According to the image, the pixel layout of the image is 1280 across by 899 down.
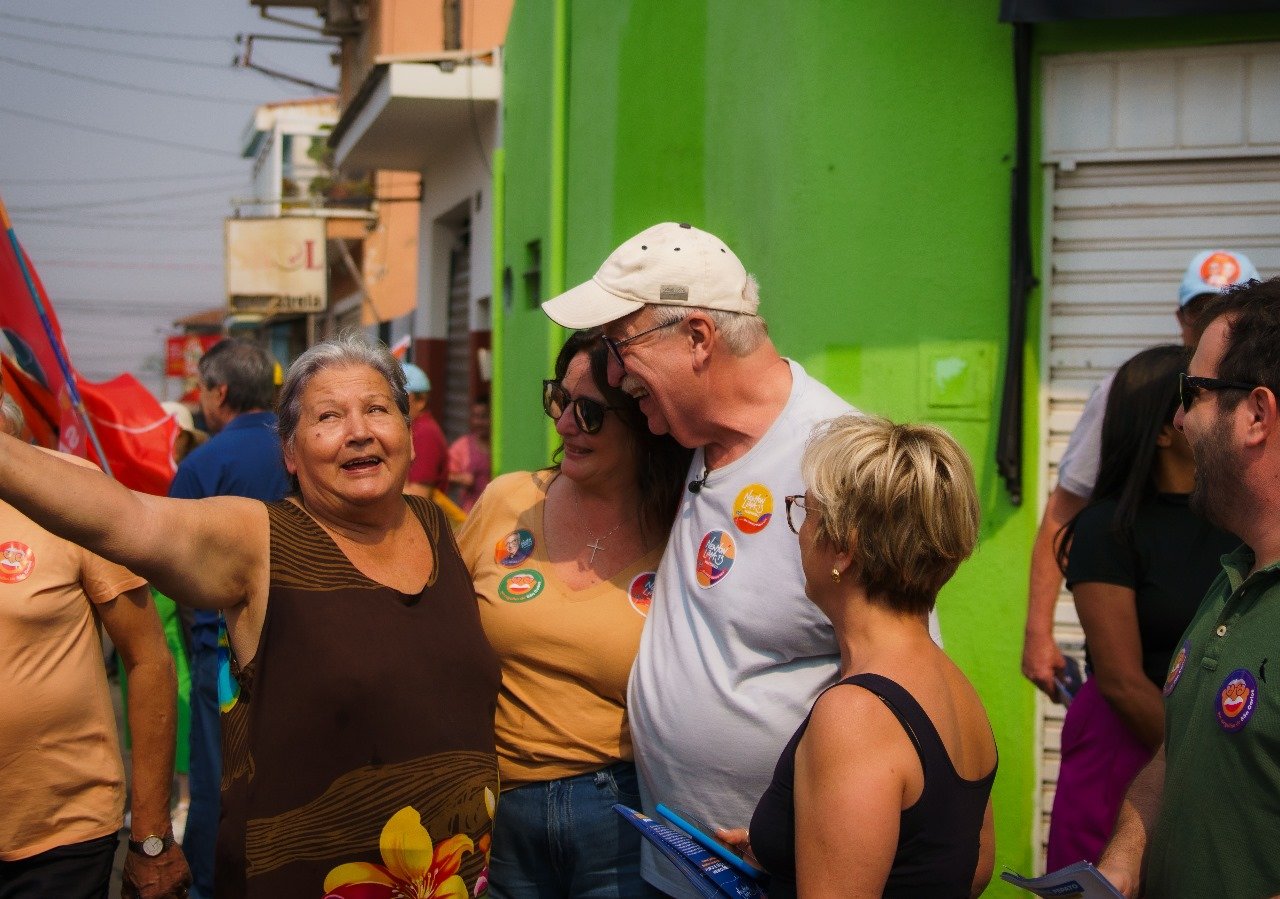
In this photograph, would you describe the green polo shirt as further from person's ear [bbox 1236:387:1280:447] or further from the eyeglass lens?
the eyeglass lens

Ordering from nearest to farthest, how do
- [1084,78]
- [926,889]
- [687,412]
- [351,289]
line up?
[926,889]
[687,412]
[1084,78]
[351,289]

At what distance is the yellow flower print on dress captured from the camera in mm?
2725

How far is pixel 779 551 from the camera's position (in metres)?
2.75

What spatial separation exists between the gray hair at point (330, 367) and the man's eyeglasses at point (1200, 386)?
5.52 ft

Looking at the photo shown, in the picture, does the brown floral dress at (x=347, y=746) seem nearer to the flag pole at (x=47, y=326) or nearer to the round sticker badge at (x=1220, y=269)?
the flag pole at (x=47, y=326)

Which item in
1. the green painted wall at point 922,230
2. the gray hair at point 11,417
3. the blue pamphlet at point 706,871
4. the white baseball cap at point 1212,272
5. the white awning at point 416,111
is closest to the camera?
the blue pamphlet at point 706,871

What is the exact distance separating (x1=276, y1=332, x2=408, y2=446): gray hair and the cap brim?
0.42m

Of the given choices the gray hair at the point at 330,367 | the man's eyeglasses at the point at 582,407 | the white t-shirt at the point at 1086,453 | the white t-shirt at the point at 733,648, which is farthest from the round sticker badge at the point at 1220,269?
the gray hair at the point at 330,367

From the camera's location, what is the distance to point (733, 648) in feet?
9.02

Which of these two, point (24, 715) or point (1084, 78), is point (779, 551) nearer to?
point (24, 715)

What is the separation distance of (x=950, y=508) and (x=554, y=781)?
4.28 ft

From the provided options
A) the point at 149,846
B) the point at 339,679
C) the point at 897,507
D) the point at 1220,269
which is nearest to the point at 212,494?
the point at 149,846

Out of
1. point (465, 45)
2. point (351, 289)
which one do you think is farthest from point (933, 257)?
point (351, 289)

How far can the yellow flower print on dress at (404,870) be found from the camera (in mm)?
2725
